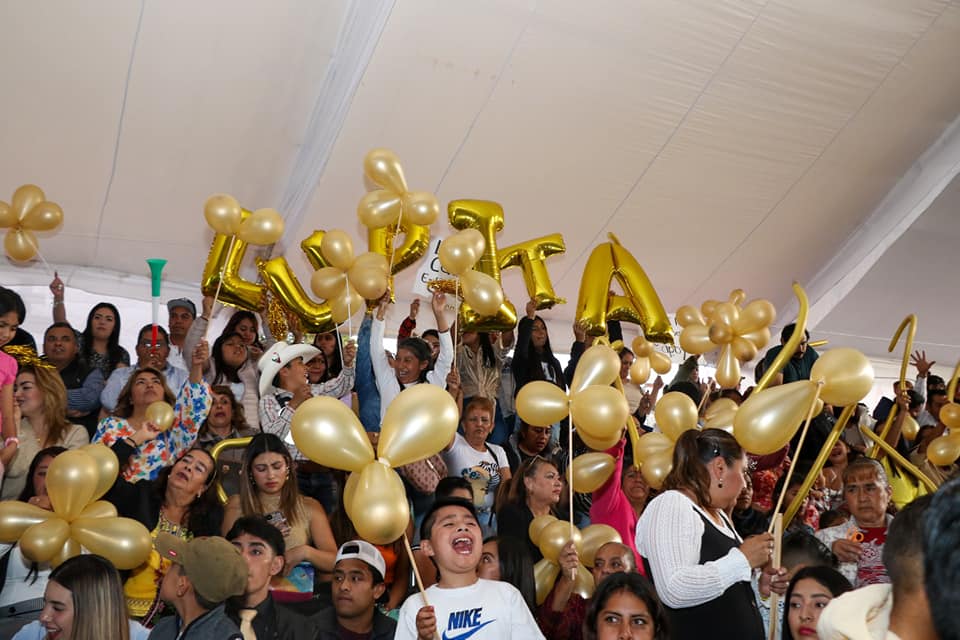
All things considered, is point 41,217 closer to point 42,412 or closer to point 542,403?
point 42,412

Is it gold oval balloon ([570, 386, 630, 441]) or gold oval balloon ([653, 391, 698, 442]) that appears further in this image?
gold oval balloon ([653, 391, 698, 442])

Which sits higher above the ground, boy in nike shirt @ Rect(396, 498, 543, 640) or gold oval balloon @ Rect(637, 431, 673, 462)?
gold oval balloon @ Rect(637, 431, 673, 462)

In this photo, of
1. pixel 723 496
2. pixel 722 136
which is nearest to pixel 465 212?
pixel 722 136

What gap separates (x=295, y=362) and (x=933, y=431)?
3475 mm

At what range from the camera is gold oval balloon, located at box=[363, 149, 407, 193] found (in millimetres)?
4703

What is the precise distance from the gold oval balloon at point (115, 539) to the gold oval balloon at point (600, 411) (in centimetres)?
143

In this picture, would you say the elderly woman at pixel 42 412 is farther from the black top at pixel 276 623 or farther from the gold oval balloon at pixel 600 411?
the gold oval balloon at pixel 600 411

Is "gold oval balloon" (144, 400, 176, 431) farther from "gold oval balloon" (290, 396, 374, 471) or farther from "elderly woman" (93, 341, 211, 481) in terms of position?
"gold oval balloon" (290, 396, 374, 471)

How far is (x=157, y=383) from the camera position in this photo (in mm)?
4477

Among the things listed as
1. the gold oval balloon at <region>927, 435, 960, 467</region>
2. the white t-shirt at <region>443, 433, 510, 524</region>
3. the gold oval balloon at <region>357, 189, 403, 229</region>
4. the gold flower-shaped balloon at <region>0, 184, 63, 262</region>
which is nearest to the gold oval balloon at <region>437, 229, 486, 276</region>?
the gold oval balloon at <region>357, 189, 403, 229</region>

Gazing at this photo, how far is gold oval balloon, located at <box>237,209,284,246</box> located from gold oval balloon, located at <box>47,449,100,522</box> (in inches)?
58.4

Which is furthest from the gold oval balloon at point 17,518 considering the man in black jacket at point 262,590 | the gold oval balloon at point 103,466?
the man in black jacket at point 262,590

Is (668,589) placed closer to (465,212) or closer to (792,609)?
(792,609)

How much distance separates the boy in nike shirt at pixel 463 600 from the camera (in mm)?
2885
